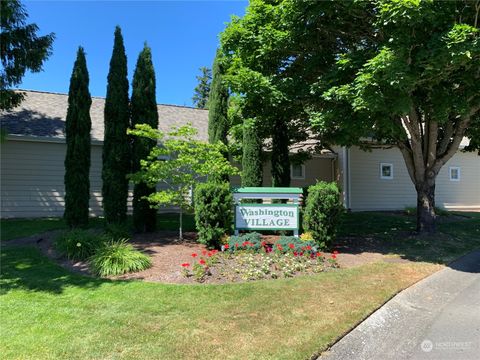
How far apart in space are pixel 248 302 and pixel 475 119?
9304 millimetres

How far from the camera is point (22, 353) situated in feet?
13.3

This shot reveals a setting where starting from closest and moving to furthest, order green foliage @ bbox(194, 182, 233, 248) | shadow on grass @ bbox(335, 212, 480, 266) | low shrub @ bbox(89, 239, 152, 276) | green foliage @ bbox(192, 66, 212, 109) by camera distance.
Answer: low shrub @ bbox(89, 239, 152, 276)
green foliage @ bbox(194, 182, 233, 248)
shadow on grass @ bbox(335, 212, 480, 266)
green foliage @ bbox(192, 66, 212, 109)

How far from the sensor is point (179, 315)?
507cm

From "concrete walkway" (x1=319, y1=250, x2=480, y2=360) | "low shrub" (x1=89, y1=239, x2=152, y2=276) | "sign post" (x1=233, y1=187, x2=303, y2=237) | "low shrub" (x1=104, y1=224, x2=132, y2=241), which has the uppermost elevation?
"sign post" (x1=233, y1=187, x2=303, y2=237)

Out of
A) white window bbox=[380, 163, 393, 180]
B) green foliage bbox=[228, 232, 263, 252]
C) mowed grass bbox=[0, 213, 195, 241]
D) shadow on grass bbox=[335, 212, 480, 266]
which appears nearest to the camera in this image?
green foliage bbox=[228, 232, 263, 252]

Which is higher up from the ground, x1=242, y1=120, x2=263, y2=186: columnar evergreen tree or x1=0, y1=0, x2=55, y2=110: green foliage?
x1=0, y1=0, x2=55, y2=110: green foliage

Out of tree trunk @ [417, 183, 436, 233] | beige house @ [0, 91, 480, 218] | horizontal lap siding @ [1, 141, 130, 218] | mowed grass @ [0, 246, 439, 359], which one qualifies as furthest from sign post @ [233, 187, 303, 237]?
horizontal lap siding @ [1, 141, 130, 218]

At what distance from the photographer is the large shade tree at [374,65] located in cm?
719

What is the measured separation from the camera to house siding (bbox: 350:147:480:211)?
18766mm

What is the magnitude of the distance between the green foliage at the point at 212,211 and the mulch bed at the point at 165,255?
0.42m

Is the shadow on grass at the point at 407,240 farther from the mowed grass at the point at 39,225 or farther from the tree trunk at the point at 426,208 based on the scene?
the mowed grass at the point at 39,225

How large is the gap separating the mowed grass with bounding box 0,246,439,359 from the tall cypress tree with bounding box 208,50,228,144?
7090mm

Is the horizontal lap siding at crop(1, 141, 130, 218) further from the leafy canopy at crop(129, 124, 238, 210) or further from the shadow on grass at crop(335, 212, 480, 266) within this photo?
the shadow on grass at crop(335, 212, 480, 266)

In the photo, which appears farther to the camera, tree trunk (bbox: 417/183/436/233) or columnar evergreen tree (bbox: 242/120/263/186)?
columnar evergreen tree (bbox: 242/120/263/186)
